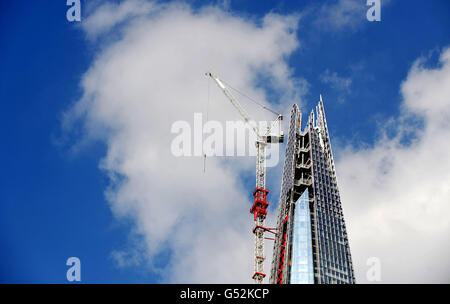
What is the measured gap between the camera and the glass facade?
5674 inches

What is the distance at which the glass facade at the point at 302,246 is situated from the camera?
473ft

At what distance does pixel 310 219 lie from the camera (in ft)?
525

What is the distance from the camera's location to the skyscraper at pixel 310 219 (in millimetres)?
147375

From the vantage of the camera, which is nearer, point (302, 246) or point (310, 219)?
point (302, 246)

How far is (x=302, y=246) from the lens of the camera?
5965 inches

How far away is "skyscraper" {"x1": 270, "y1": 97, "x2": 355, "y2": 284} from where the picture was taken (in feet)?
484

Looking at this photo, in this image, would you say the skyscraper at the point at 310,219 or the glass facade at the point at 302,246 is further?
the skyscraper at the point at 310,219

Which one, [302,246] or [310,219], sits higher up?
[310,219]

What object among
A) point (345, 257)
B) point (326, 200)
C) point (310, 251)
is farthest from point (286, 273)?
point (326, 200)

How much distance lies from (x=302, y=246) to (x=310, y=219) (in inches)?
460

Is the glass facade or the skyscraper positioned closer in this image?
the glass facade
